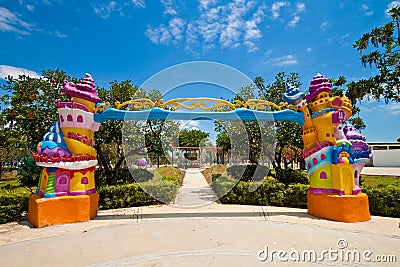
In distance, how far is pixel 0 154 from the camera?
19.8 m

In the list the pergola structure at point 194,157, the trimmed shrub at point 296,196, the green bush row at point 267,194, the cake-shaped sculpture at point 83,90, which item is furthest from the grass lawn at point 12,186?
the pergola structure at point 194,157

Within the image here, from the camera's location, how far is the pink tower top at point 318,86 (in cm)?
698

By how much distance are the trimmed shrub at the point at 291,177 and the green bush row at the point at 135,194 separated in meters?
6.40

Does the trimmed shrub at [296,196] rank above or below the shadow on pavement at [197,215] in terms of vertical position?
above

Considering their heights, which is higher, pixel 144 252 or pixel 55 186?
pixel 55 186

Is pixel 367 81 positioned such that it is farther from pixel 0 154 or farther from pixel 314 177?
pixel 0 154

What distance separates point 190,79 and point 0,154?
2055 centimetres

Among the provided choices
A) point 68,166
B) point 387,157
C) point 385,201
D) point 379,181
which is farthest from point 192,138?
point 68,166

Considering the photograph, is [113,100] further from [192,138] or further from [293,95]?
[192,138]

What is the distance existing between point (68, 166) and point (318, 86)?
7386 millimetres

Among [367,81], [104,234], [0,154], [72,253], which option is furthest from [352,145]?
[0,154]

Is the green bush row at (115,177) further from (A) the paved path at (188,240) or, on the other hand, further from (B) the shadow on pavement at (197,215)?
(A) the paved path at (188,240)

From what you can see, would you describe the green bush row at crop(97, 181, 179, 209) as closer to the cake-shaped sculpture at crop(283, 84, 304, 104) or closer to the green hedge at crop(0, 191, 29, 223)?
the green hedge at crop(0, 191, 29, 223)

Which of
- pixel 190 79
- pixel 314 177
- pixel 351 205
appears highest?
pixel 190 79
